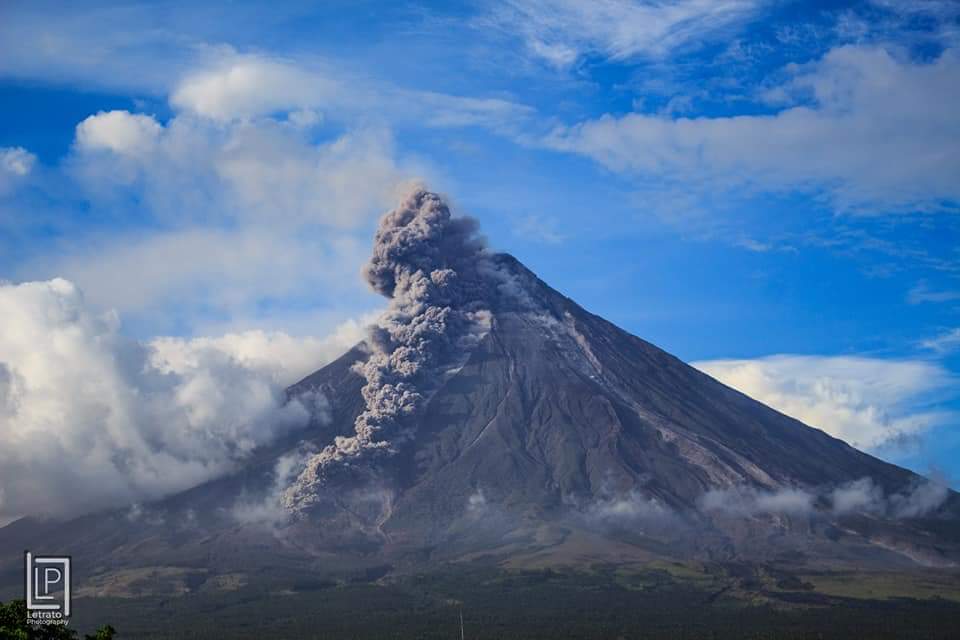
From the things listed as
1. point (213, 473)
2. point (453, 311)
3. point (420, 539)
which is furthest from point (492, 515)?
point (213, 473)

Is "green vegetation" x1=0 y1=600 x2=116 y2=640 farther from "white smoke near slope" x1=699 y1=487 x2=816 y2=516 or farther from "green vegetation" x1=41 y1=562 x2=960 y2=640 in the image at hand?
"white smoke near slope" x1=699 y1=487 x2=816 y2=516

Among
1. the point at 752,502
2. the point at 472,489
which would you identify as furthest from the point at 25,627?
the point at 752,502

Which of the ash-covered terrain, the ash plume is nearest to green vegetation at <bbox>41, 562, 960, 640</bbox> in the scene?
the ash-covered terrain

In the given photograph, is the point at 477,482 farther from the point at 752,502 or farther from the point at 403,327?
the point at 752,502

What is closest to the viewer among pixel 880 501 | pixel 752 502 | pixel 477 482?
pixel 752 502

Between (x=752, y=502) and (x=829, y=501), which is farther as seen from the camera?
(x=829, y=501)

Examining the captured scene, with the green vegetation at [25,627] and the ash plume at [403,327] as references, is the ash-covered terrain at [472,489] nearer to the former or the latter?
the ash plume at [403,327]
